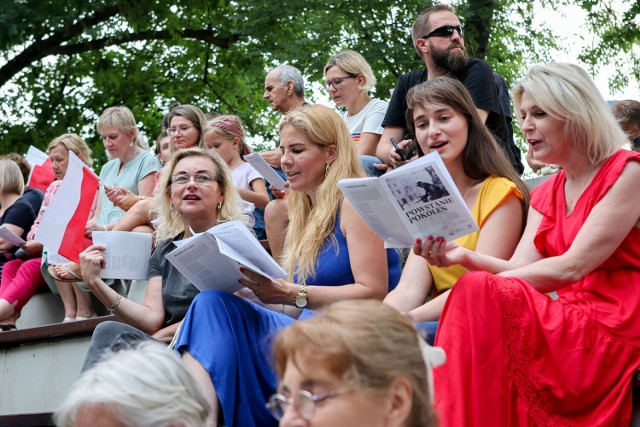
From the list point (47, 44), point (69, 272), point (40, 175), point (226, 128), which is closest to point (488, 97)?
point (226, 128)

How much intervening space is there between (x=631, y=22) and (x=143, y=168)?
19.5 feet

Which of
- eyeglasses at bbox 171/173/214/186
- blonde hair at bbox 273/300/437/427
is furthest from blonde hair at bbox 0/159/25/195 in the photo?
blonde hair at bbox 273/300/437/427

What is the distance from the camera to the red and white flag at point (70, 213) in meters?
6.56

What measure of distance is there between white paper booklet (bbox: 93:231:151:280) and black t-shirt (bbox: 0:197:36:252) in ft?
12.3

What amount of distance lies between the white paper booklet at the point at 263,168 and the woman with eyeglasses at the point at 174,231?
0.16 metres

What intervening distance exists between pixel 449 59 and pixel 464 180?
1.73 metres

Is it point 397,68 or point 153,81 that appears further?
point 153,81

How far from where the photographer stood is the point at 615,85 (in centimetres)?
1227

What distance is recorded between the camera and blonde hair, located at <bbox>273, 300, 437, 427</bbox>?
2.29 metres

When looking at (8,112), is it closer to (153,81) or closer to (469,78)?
(153,81)

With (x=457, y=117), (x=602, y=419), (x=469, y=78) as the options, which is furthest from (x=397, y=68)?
(x=602, y=419)

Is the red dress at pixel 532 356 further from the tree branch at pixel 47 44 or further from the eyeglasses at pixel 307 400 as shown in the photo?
the tree branch at pixel 47 44

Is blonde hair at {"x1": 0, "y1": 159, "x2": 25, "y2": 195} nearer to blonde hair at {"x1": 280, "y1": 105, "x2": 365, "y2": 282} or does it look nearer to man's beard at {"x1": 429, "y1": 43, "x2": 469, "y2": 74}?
man's beard at {"x1": 429, "y1": 43, "x2": 469, "y2": 74}

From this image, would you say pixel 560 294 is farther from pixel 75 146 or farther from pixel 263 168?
pixel 75 146
